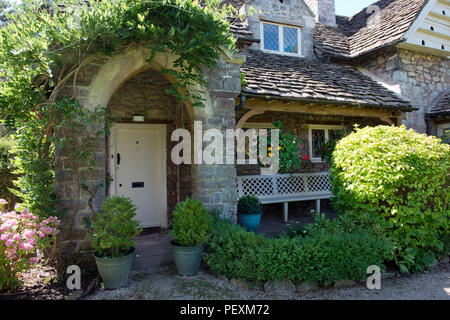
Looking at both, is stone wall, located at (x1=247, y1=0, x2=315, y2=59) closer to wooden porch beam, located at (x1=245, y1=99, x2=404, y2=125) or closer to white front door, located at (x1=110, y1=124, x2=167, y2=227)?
wooden porch beam, located at (x1=245, y1=99, x2=404, y2=125)

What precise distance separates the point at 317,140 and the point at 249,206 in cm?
423

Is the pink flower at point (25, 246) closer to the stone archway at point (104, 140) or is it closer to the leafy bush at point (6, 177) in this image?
the stone archway at point (104, 140)

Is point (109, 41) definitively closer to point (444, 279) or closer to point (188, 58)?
point (188, 58)

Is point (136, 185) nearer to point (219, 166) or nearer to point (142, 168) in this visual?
point (142, 168)

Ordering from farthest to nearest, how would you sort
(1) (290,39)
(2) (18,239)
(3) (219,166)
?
(1) (290,39), (3) (219,166), (2) (18,239)

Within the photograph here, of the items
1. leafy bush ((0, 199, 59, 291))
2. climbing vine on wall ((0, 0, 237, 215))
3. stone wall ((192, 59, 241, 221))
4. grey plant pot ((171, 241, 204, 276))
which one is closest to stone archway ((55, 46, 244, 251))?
stone wall ((192, 59, 241, 221))

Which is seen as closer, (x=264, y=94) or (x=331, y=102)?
(x=264, y=94)

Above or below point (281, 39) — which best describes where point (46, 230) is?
below

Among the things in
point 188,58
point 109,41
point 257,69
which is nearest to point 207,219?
point 188,58

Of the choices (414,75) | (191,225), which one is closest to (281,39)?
(414,75)

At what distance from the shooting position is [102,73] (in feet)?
14.5

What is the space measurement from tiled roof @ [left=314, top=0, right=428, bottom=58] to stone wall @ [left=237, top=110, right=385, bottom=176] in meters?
2.25

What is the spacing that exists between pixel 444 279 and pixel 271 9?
329 inches

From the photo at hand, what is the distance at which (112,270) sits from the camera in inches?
149
